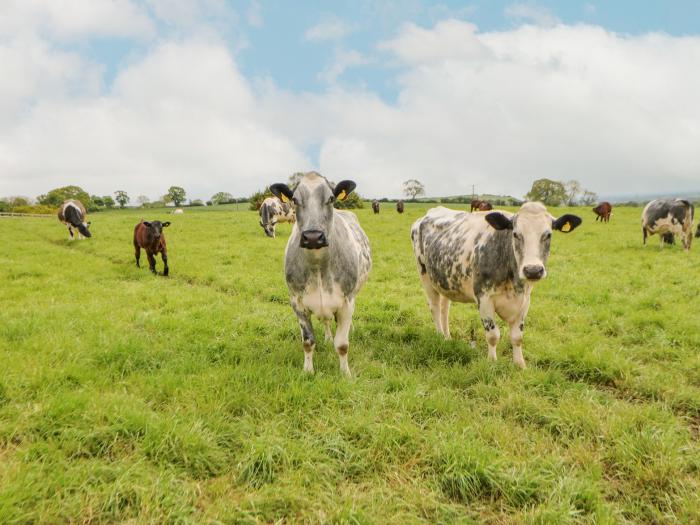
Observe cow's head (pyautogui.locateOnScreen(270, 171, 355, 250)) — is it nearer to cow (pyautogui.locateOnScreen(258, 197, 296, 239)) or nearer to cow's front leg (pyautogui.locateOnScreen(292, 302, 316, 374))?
cow's front leg (pyautogui.locateOnScreen(292, 302, 316, 374))

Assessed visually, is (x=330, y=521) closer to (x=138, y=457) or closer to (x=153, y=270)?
(x=138, y=457)

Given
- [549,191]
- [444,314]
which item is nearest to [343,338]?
[444,314]

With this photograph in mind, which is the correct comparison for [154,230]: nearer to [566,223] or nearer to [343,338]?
[343,338]

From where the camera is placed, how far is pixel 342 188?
15.8 ft

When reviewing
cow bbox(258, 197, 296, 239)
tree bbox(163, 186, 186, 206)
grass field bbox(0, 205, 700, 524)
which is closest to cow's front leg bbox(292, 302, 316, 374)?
grass field bbox(0, 205, 700, 524)

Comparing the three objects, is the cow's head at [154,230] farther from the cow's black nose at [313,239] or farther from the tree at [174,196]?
the tree at [174,196]

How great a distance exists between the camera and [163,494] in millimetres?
2785

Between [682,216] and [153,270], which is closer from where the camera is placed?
[153,270]

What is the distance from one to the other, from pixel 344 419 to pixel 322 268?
183cm

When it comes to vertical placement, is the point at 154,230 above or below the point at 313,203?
below

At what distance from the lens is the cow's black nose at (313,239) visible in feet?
13.5

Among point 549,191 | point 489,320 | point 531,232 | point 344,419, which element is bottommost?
point 344,419

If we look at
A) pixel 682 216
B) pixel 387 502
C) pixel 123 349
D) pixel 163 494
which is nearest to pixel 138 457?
pixel 163 494

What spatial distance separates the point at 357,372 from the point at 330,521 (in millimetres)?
2384
